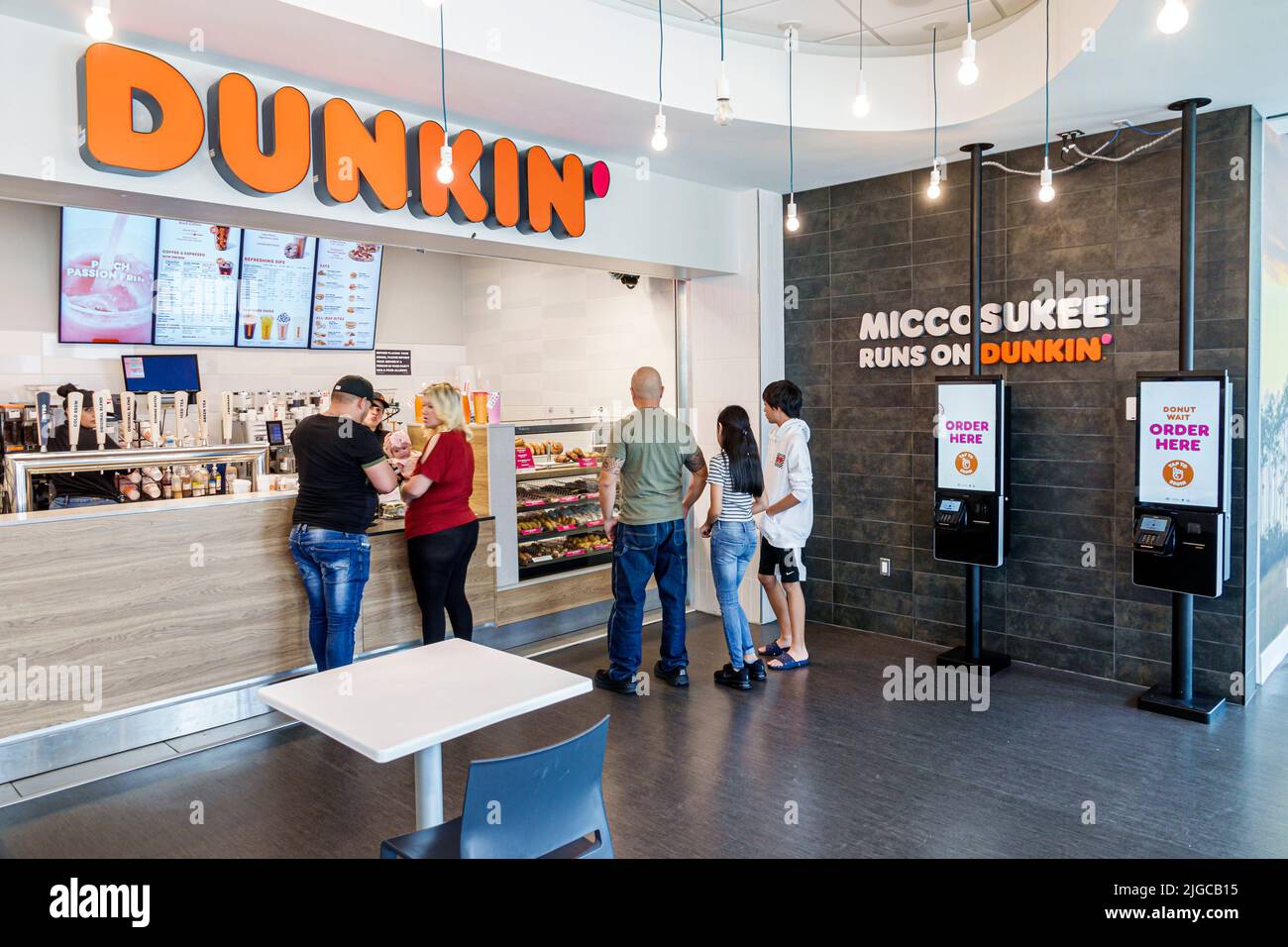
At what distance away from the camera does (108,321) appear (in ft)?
21.5

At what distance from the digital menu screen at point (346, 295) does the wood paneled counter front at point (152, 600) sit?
330cm

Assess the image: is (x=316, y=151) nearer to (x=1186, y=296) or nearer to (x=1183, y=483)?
(x=1186, y=296)

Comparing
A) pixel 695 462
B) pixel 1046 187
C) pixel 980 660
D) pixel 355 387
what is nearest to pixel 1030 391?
pixel 1046 187

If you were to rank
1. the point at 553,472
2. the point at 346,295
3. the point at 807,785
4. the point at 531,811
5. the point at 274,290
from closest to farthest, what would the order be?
the point at 531,811, the point at 807,785, the point at 553,472, the point at 274,290, the point at 346,295

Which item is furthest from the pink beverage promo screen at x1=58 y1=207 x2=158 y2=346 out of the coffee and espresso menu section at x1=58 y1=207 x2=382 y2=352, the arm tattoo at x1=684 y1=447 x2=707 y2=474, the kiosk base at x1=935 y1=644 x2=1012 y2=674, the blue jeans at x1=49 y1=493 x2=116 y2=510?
the kiosk base at x1=935 y1=644 x2=1012 y2=674

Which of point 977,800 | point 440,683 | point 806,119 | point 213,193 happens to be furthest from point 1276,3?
point 213,193

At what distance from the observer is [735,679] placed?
17.1 ft

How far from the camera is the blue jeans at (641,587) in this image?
5.18 m

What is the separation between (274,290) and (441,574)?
355 cm

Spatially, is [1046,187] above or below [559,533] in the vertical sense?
above

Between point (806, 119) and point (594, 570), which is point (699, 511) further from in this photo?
point (806, 119)

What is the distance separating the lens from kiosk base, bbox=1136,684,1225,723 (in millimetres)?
4633

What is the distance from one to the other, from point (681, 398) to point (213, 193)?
3.69 metres

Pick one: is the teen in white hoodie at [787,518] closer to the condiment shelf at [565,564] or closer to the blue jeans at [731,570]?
the blue jeans at [731,570]
